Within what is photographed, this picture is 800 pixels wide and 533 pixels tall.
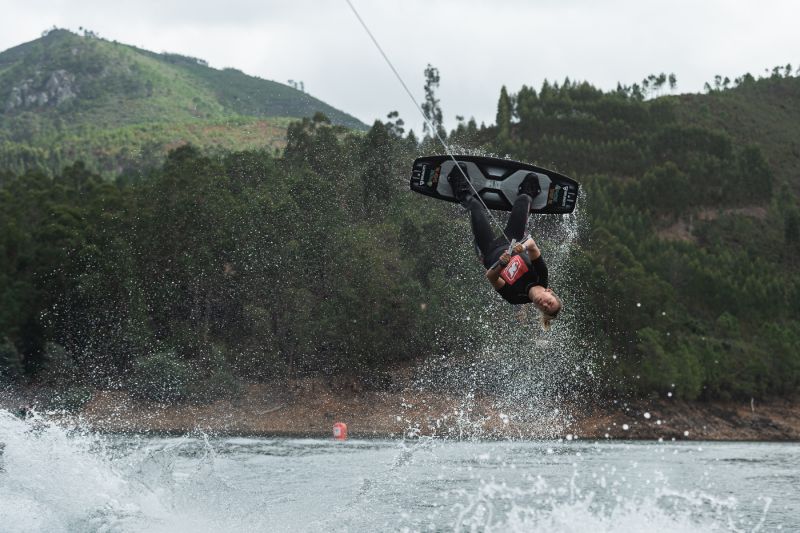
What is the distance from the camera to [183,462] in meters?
20.0

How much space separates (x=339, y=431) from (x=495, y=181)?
83.6 feet

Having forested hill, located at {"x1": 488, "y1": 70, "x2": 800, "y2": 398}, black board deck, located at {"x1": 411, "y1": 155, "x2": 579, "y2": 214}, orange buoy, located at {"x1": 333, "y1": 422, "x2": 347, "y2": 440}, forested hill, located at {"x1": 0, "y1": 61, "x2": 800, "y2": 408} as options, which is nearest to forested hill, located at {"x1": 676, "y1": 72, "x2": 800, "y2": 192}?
forested hill, located at {"x1": 488, "y1": 70, "x2": 800, "y2": 398}

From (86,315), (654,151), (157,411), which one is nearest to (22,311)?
(86,315)

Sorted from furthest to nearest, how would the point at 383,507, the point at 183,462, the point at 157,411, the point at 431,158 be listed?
the point at 157,411, the point at 183,462, the point at 383,507, the point at 431,158

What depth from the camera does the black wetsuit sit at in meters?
10.3

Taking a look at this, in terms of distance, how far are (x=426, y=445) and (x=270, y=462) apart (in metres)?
10.9

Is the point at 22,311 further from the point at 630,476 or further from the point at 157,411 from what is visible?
the point at 630,476

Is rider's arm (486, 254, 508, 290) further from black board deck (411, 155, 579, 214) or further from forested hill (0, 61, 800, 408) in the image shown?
forested hill (0, 61, 800, 408)

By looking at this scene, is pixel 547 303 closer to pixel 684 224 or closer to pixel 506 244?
pixel 506 244

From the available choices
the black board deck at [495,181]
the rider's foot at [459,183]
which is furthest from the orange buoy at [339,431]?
the rider's foot at [459,183]

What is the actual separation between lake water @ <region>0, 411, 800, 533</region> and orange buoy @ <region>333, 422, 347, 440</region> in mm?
7597

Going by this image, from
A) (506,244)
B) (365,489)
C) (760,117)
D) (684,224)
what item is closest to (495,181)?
(506,244)

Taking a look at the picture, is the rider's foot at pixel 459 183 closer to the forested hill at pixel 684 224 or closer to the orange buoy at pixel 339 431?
the orange buoy at pixel 339 431

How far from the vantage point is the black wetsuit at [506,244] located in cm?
1027
